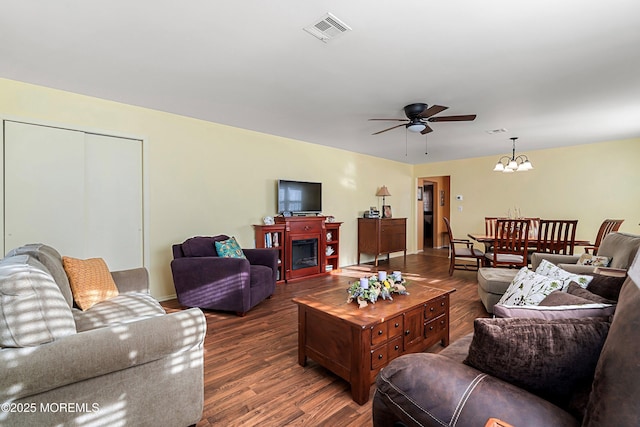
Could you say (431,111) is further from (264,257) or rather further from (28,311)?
(28,311)

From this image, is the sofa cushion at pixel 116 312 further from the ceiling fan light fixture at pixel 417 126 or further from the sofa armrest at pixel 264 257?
the ceiling fan light fixture at pixel 417 126

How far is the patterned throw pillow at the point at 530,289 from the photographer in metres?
1.85

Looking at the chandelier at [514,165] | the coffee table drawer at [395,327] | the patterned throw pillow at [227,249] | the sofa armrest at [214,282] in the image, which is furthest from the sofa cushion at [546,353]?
the chandelier at [514,165]

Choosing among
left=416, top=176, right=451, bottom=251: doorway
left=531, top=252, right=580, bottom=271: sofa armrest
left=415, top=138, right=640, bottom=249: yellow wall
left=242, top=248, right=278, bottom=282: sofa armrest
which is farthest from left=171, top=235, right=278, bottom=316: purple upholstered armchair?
left=416, top=176, right=451, bottom=251: doorway

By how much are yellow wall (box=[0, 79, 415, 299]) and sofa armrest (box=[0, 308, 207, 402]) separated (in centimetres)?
253

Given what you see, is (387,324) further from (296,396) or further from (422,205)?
(422,205)

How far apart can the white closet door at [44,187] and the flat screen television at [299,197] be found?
2528mm

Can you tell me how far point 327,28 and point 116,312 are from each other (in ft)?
7.78

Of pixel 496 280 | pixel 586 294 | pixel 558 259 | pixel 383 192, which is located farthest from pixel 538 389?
pixel 383 192

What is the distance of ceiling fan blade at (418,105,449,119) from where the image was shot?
115 inches

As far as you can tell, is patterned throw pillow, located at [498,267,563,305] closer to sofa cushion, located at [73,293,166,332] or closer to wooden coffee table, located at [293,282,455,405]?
wooden coffee table, located at [293,282,455,405]

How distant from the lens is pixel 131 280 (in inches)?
102

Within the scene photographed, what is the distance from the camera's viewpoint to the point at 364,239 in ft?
20.0

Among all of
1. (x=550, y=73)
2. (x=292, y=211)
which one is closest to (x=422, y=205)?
(x=292, y=211)
